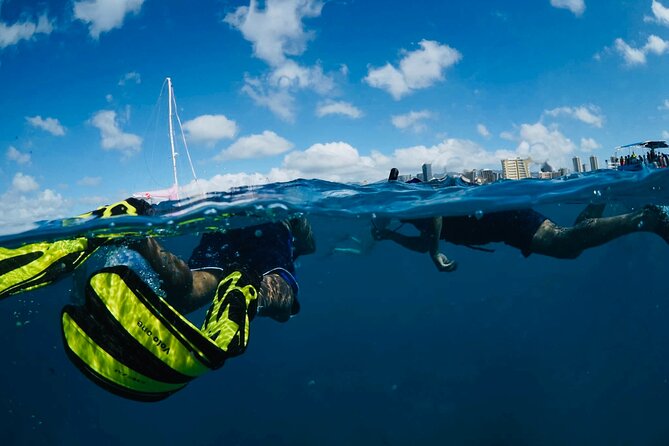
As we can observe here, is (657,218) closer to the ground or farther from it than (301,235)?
closer to the ground

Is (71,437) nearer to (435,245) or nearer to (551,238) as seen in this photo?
(435,245)

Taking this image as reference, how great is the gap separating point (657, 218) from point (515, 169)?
14.2 ft

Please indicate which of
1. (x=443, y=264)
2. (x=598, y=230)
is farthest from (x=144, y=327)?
(x=598, y=230)

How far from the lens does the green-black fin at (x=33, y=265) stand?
14.0 ft

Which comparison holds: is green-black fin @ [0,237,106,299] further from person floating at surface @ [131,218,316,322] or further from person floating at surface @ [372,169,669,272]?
person floating at surface @ [372,169,669,272]

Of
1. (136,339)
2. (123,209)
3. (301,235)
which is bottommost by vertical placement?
(136,339)

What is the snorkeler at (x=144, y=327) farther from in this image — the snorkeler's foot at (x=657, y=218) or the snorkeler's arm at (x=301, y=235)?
the snorkeler's foot at (x=657, y=218)

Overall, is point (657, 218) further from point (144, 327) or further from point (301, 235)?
point (144, 327)

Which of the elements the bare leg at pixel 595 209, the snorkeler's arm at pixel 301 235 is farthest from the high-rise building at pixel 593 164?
the snorkeler's arm at pixel 301 235

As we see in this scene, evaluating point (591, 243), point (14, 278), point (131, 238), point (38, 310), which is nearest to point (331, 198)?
point (131, 238)

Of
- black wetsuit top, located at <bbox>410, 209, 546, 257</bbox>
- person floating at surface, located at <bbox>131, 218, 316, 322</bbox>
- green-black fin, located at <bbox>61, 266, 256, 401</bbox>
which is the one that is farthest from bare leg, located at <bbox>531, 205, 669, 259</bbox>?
green-black fin, located at <bbox>61, 266, 256, 401</bbox>

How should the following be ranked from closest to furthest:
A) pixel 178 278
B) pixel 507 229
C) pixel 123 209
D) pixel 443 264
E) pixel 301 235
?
pixel 178 278 < pixel 123 209 < pixel 507 229 < pixel 443 264 < pixel 301 235

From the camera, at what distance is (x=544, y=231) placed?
24.2ft

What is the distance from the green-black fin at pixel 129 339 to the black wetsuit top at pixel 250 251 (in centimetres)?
235
